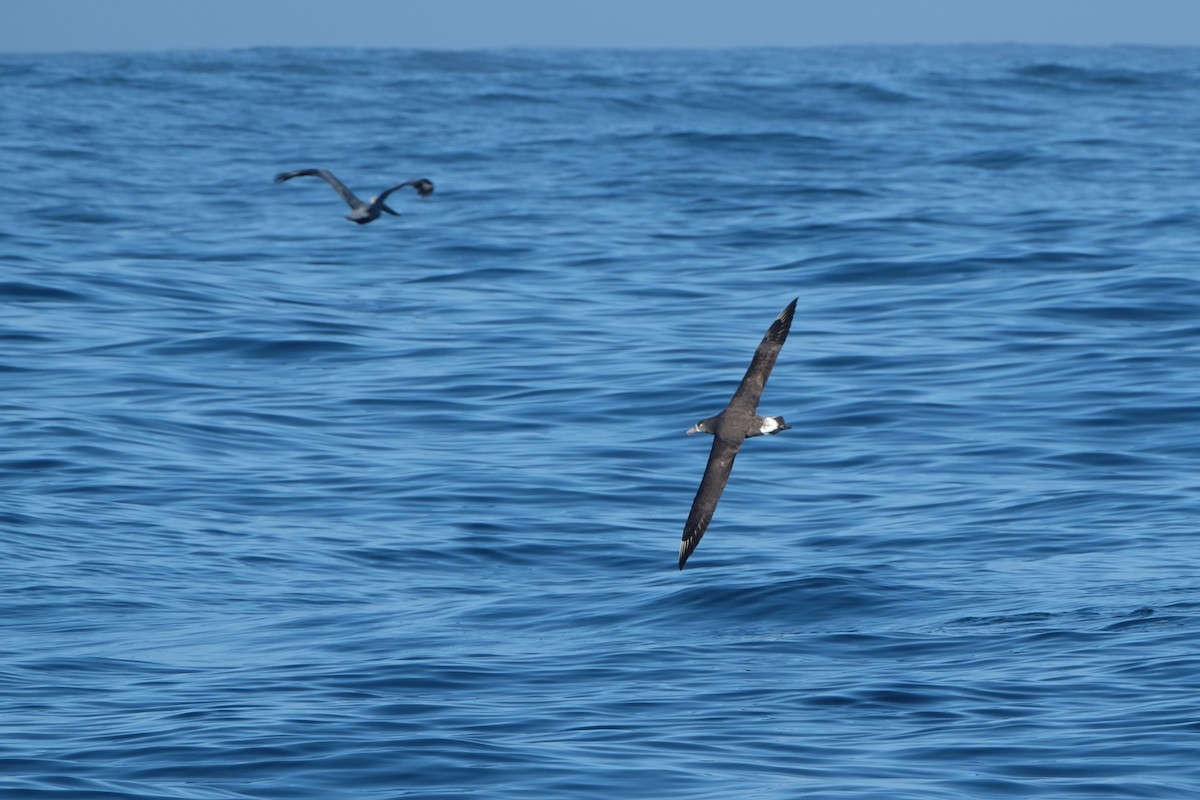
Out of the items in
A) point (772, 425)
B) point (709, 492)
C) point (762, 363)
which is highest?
point (762, 363)

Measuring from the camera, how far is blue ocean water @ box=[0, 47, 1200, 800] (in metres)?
10.6

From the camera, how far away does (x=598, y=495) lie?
1588 centimetres

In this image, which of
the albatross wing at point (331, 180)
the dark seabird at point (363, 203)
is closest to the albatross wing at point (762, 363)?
the albatross wing at point (331, 180)

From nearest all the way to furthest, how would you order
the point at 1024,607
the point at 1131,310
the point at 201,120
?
the point at 1024,607, the point at 1131,310, the point at 201,120

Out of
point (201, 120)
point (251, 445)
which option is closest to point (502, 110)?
point (201, 120)

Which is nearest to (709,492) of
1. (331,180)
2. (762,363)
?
(762,363)

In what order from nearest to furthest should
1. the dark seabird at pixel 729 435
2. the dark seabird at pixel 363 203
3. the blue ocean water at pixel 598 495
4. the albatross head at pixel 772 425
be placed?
1. the blue ocean water at pixel 598 495
2. the albatross head at pixel 772 425
3. the dark seabird at pixel 729 435
4. the dark seabird at pixel 363 203

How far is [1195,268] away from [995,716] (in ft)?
48.2

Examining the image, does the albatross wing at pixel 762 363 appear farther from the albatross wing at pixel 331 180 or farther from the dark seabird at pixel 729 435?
the albatross wing at pixel 331 180

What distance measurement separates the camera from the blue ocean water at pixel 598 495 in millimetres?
10648

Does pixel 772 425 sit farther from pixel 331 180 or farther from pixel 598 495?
pixel 331 180

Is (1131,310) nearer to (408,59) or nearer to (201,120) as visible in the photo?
(201,120)

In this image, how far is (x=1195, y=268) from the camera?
2408cm

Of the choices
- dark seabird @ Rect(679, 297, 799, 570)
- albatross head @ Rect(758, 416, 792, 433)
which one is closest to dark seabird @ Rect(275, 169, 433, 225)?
dark seabird @ Rect(679, 297, 799, 570)
